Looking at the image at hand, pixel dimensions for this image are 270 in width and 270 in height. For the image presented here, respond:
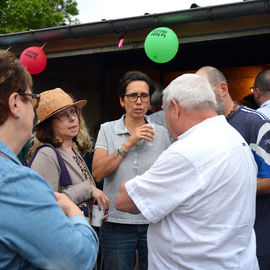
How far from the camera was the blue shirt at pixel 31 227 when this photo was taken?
3.04ft

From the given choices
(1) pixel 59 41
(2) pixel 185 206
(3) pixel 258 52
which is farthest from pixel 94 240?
(3) pixel 258 52

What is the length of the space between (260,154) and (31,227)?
1.62 m

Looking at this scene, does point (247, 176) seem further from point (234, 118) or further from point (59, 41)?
point (59, 41)

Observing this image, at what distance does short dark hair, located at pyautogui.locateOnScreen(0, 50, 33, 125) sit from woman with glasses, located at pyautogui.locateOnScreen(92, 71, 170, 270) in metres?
1.35

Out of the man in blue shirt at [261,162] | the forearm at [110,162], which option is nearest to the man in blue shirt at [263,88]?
the man in blue shirt at [261,162]

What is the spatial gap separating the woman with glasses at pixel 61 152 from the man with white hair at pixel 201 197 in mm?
471

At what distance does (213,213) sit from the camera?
4.99ft

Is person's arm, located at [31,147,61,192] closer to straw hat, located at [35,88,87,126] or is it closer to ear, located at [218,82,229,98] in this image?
straw hat, located at [35,88,87,126]

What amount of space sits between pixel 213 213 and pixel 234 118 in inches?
38.3

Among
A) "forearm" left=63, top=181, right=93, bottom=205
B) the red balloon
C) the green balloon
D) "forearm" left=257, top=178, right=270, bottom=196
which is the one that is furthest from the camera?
the red balloon

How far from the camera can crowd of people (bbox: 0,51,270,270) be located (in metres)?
0.97

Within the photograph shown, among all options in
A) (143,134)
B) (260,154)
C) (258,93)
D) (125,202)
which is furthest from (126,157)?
(258,93)

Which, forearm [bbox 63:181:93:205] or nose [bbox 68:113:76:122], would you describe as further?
nose [bbox 68:113:76:122]

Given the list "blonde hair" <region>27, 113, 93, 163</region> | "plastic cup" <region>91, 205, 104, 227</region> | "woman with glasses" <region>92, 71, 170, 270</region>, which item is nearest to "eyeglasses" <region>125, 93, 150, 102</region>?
"woman with glasses" <region>92, 71, 170, 270</region>
